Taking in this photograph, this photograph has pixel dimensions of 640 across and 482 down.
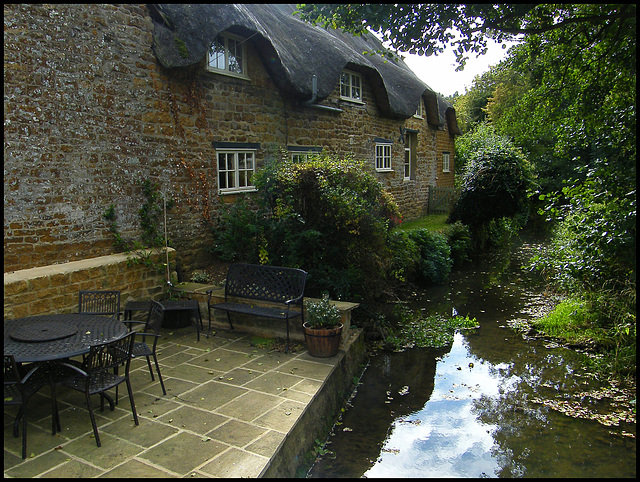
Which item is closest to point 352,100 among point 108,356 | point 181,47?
point 181,47

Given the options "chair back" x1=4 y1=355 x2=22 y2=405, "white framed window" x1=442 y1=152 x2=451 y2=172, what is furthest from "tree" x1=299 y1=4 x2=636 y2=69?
"white framed window" x1=442 y1=152 x2=451 y2=172

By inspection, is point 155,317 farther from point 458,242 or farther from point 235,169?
point 458,242

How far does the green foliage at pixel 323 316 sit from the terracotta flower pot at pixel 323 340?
0.27ft

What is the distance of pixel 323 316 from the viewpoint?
5.82 metres

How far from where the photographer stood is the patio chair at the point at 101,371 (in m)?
Result: 3.74

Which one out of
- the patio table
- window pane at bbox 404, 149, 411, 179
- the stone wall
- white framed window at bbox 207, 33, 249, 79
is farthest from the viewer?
window pane at bbox 404, 149, 411, 179

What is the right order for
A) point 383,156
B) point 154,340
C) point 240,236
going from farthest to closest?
point 383,156 < point 240,236 < point 154,340

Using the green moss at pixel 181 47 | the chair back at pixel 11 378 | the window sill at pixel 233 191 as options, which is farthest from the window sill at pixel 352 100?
the chair back at pixel 11 378

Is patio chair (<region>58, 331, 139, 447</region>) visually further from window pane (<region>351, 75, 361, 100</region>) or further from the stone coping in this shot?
window pane (<region>351, 75, 361, 100</region>)

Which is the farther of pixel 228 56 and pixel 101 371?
pixel 228 56

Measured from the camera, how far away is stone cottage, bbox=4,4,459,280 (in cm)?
603

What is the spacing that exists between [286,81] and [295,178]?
3.59 metres

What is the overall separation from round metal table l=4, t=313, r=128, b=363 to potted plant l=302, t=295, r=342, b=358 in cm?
232

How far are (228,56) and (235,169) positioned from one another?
229 centimetres
